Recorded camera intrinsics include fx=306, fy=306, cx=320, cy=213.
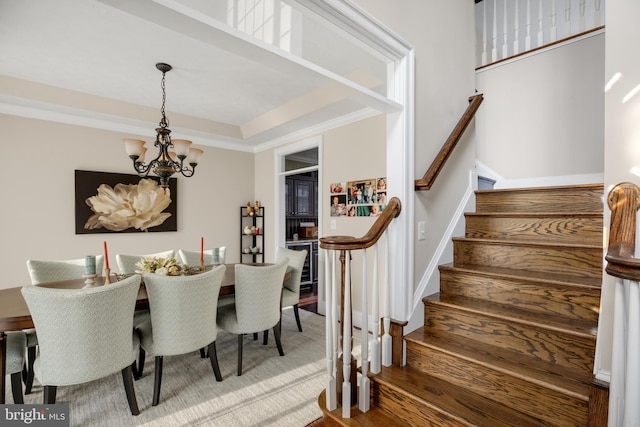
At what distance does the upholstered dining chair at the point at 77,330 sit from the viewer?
5.52 feet

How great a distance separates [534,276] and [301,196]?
14.9ft

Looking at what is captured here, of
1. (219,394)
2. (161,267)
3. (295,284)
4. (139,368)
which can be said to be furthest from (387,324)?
(139,368)

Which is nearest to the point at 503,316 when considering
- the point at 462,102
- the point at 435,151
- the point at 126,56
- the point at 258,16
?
the point at 435,151

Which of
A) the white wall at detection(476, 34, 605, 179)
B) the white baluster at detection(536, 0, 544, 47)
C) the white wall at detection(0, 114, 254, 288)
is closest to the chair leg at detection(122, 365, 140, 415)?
the white wall at detection(0, 114, 254, 288)

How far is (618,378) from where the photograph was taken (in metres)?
1.02

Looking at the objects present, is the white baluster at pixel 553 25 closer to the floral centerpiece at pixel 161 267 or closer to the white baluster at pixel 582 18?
the white baluster at pixel 582 18

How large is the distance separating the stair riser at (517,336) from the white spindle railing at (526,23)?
3044 mm

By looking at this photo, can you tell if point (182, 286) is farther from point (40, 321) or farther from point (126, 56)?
point (126, 56)

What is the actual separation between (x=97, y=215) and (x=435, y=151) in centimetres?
394

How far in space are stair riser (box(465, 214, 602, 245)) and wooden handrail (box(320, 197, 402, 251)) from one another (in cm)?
93

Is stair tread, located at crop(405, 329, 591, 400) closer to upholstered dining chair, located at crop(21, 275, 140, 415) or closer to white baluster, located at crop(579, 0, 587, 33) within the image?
upholstered dining chair, located at crop(21, 275, 140, 415)

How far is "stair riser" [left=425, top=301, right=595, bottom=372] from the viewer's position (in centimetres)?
144

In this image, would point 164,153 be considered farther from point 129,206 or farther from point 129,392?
point 129,392

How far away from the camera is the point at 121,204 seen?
13.0ft
